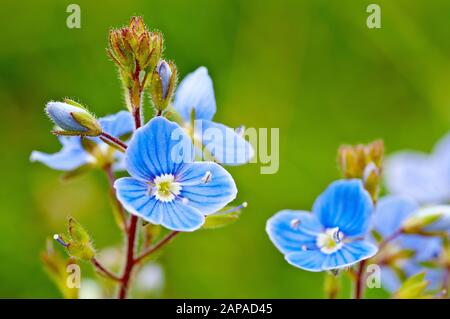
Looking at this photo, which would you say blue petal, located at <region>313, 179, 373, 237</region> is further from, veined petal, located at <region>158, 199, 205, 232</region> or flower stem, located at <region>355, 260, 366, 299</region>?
veined petal, located at <region>158, 199, 205, 232</region>

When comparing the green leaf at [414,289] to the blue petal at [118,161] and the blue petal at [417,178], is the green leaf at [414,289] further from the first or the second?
the blue petal at [417,178]

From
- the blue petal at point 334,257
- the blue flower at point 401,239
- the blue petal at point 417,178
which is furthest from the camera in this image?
the blue petal at point 417,178

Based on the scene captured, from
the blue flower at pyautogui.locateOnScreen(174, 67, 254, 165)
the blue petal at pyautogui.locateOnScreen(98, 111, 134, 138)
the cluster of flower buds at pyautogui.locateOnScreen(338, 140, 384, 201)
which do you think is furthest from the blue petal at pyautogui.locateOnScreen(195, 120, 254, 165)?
the cluster of flower buds at pyautogui.locateOnScreen(338, 140, 384, 201)

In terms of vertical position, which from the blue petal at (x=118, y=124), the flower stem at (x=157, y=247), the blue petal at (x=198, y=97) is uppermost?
→ the blue petal at (x=198, y=97)

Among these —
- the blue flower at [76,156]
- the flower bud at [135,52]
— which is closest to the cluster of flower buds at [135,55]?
the flower bud at [135,52]

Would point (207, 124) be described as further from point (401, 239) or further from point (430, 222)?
point (401, 239)

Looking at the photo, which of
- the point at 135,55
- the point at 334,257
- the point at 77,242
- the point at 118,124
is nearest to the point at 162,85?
the point at 135,55
